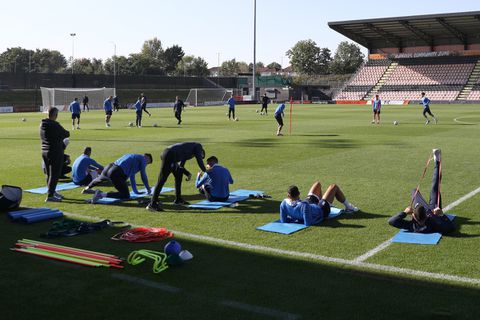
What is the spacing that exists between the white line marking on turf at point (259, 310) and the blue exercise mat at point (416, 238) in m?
3.30

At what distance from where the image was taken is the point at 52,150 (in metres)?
11.6

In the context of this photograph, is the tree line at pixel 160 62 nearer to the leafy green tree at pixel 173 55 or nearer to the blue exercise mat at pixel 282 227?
the leafy green tree at pixel 173 55

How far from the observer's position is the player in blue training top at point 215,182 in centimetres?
1109

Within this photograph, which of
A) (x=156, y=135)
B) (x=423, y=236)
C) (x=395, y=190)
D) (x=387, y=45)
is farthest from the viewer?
(x=387, y=45)

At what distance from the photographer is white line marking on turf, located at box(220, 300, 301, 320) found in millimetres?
5465

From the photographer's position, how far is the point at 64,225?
8.88 m

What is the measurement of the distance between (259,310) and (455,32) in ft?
258

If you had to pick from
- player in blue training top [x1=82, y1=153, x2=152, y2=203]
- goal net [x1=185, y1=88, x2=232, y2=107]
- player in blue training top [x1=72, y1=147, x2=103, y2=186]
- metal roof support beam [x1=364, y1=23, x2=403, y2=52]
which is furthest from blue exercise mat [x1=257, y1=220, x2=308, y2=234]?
metal roof support beam [x1=364, y1=23, x2=403, y2=52]

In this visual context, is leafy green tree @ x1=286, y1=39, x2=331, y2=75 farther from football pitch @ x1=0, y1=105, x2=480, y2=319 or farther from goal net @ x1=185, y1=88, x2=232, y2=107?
football pitch @ x1=0, y1=105, x2=480, y2=319

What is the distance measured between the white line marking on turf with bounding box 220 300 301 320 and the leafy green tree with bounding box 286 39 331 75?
16010 centimetres

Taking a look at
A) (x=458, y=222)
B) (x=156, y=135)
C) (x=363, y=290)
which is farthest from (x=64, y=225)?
(x=156, y=135)

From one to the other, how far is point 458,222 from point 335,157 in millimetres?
8915

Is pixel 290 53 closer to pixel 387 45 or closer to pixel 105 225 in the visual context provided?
pixel 387 45

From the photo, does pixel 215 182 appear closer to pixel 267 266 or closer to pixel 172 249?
pixel 172 249
